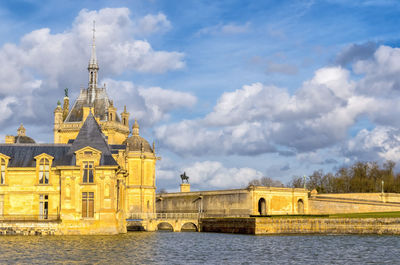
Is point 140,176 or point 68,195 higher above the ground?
point 140,176

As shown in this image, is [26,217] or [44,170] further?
[44,170]

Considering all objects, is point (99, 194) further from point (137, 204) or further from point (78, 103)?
point (78, 103)

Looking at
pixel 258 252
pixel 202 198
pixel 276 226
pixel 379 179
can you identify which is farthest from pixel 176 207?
pixel 258 252

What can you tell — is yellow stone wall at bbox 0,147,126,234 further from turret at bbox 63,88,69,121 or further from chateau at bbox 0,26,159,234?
turret at bbox 63,88,69,121

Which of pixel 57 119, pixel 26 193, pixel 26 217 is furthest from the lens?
pixel 57 119

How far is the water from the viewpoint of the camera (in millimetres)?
Result: 36875

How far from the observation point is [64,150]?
181 ft

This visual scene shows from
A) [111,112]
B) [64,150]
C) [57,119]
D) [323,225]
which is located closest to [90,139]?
[64,150]

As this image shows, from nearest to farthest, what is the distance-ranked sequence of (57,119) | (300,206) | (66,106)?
(57,119)
(300,206)
(66,106)

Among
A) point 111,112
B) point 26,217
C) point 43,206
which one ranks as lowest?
point 26,217

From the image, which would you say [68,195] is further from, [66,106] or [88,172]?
[66,106]

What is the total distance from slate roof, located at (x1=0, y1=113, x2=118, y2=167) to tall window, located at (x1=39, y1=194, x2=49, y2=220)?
321 centimetres

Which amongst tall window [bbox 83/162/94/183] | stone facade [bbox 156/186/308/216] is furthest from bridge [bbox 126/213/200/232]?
tall window [bbox 83/162/94/183]

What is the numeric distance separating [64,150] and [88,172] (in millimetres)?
4661
